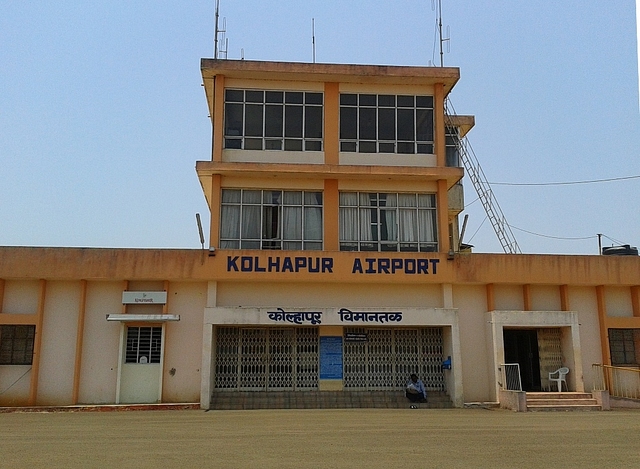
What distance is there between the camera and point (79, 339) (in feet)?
57.5

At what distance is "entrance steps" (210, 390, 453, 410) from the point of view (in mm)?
17609

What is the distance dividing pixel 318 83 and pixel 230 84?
8.91 ft

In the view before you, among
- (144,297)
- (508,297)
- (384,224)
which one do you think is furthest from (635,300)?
(144,297)

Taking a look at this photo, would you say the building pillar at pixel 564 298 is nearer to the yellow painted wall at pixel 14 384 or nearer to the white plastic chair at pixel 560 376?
the white plastic chair at pixel 560 376

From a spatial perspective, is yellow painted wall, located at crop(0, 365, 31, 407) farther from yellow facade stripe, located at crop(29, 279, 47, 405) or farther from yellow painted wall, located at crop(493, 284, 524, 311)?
yellow painted wall, located at crop(493, 284, 524, 311)

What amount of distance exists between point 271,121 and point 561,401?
11.5m

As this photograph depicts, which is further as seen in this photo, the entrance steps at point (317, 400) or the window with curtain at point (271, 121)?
the window with curtain at point (271, 121)

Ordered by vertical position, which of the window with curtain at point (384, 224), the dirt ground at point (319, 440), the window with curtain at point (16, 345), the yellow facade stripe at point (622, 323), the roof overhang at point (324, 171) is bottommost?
the dirt ground at point (319, 440)

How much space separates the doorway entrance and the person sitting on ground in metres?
3.30

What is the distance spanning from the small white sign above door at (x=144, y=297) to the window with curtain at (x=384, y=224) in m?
5.49

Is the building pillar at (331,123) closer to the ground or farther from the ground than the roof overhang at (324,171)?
farther from the ground

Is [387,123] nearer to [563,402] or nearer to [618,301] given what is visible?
[618,301]

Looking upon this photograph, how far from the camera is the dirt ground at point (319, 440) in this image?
8656mm

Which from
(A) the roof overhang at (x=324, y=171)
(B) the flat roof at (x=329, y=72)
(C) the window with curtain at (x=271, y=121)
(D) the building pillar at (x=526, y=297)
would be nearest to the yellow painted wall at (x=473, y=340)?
(D) the building pillar at (x=526, y=297)
